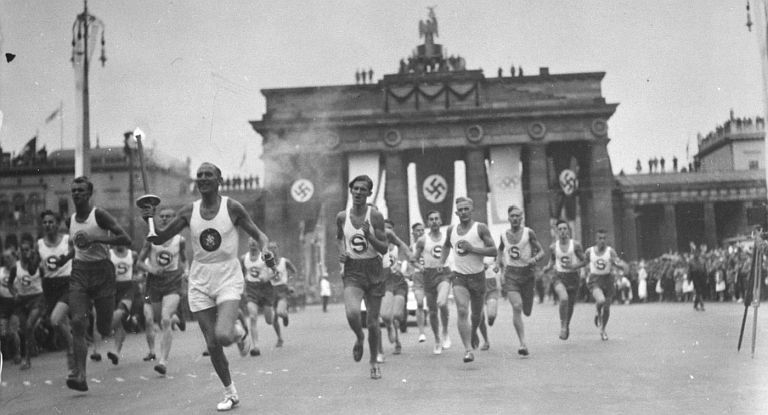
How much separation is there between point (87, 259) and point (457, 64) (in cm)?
5131

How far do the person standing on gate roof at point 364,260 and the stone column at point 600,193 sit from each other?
4760 centimetres

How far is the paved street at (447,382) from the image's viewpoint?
765 cm

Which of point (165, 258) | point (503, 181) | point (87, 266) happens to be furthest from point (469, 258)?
point (503, 181)

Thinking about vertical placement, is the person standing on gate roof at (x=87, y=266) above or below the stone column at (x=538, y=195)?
below

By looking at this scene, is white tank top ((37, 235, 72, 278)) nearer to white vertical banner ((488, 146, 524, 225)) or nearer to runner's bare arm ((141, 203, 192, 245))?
runner's bare arm ((141, 203, 192, 245))

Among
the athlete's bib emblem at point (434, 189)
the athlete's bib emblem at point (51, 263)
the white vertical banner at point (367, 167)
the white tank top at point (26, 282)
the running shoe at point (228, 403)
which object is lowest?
the running shoe at point (228, 403)

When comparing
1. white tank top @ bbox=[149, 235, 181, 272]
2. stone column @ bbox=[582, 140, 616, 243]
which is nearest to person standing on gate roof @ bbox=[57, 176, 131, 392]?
white tank top @ bbox=[149, 235, 181, 272]

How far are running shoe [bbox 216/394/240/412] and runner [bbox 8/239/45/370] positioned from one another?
22.5 feet

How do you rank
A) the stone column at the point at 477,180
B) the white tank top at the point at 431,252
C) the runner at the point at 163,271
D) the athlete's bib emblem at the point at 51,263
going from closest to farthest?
the athlete's bib emblem at the point at 51,263, the runner at the point at 163,271, the white tank top at the point at 431,252, the stone column at the point at 477,180

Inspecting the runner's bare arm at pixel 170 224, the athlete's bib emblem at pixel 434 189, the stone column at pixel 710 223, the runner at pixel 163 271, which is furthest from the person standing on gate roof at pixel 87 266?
the stone column at pixel 710 223

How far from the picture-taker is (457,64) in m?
58.9

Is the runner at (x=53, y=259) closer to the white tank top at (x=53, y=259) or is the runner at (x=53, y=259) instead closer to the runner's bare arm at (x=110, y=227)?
the white tank top at (x=53, y=259)

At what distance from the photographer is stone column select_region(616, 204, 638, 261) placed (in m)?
59.9

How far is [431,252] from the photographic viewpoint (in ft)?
46.3
